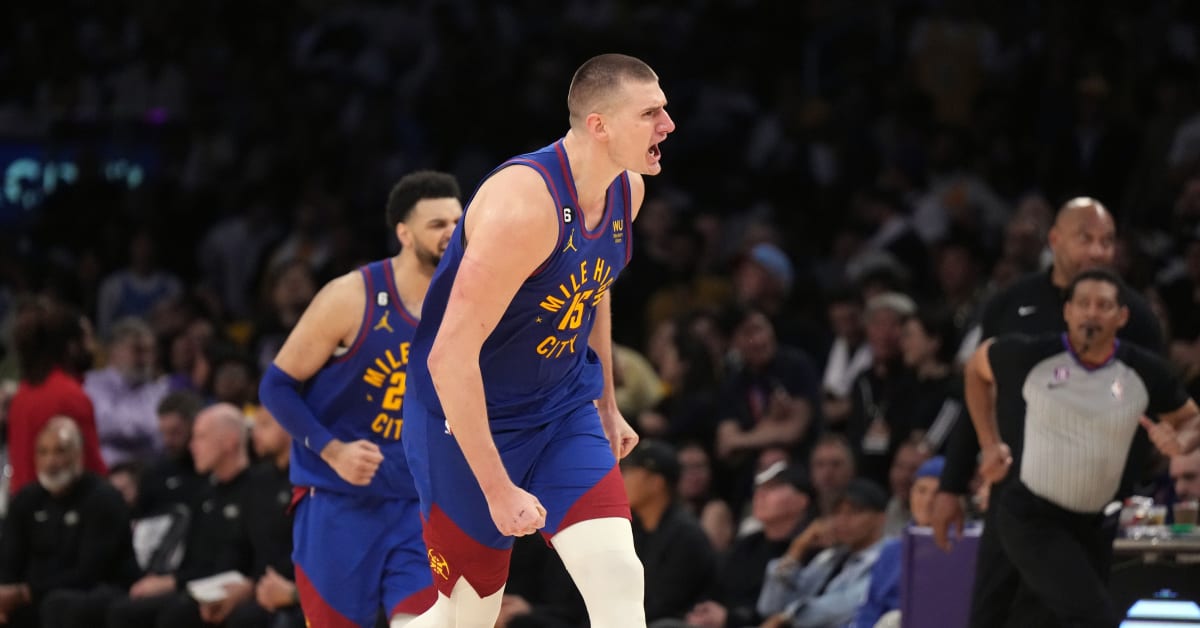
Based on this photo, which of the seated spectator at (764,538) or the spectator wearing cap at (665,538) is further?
the seated spectator at (764,538)

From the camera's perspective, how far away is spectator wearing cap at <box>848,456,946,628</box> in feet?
25.7

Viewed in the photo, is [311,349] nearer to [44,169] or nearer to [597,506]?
[597,506]

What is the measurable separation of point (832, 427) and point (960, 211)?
1.73 m

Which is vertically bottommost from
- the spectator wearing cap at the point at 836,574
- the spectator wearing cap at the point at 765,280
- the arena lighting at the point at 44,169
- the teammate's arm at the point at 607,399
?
the spectator wearing cap at the point at 836,574

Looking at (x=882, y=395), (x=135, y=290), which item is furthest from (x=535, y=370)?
(x=135, y=290)

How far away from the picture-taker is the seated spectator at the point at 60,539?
9.78 metres

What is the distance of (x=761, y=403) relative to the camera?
399 inches

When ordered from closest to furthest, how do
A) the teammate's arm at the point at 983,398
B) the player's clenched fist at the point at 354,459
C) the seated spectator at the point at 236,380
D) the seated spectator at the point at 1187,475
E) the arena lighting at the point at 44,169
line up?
the player's clenched fist at the point at 354,459 < the teammate's arm at the point at 983,398 < the seated spectator at the point at 1187,475 < the seated spectator at the point at 236,380 < the arena lighting at the point at 44,169

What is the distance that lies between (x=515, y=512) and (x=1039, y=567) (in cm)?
261

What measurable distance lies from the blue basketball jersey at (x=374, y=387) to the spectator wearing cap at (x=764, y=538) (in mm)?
2721

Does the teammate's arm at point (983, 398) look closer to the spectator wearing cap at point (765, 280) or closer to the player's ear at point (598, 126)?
the player's ear at point (598, 126)

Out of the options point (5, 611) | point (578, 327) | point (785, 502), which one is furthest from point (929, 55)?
point (578, 327)

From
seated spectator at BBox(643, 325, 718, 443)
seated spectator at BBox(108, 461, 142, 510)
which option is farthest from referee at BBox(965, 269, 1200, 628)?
seated spectator at BBox(108, 461, 142, 510)

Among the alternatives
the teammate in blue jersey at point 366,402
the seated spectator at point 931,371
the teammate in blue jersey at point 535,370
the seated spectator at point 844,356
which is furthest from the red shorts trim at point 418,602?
the seated spectator at point 844,356
